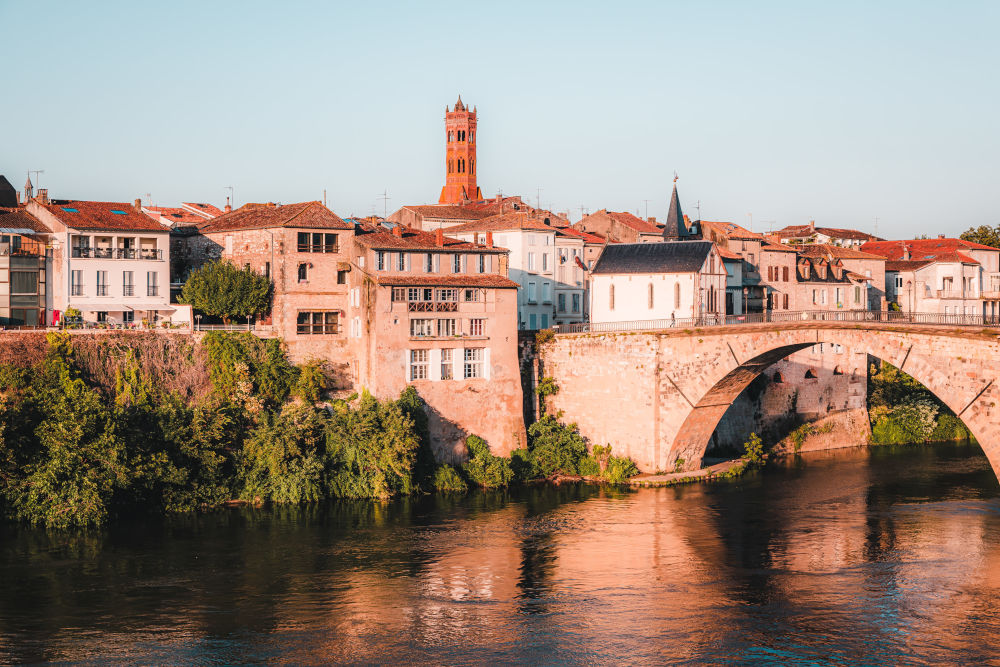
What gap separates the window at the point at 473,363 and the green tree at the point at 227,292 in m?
10.7

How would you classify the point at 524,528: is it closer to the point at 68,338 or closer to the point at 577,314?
the point at 68,338

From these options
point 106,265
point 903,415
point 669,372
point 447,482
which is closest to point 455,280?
point 447,482

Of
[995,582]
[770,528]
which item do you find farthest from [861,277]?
[995,582]

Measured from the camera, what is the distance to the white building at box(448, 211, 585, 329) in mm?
68125

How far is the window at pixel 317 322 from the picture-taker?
55969 millimetres

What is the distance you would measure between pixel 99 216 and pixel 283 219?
10.2 meters

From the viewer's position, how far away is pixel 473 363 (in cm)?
5428

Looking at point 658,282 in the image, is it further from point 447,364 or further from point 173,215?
point 173,215

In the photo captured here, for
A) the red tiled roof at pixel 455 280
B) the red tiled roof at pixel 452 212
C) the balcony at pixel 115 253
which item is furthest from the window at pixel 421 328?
the red tiled roof at pixel 452 212

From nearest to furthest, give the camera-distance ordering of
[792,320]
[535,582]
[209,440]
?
1. [535,582]
2. [209,440]
3. [792,320]

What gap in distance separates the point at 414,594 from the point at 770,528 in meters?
15.9

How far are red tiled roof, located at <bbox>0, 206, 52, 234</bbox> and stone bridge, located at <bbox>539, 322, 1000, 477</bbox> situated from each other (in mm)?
26516

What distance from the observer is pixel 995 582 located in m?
35.9

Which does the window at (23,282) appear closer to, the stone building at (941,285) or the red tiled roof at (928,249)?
the stone building at (941,285)
